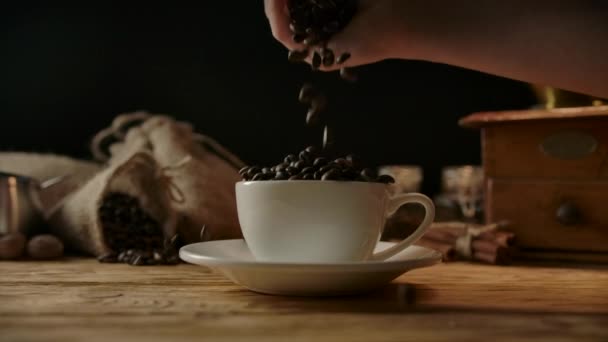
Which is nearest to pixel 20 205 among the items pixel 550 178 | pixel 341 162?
pixel 341 162

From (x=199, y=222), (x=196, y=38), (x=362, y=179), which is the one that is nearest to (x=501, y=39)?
(x=362, y=179)

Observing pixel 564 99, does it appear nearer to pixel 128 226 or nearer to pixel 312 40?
pixel 312 40

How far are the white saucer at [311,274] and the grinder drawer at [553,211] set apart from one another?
1.69ft

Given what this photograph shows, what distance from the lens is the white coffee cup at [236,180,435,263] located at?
737 mm

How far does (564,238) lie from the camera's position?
119cm

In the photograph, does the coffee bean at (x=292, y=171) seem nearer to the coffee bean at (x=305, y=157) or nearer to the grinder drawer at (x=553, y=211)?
the coffee bean at (x=305, y=157)

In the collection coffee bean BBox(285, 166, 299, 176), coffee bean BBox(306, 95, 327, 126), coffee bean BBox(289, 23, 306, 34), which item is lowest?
coffee bean BBox(285, 166, 299, 176)

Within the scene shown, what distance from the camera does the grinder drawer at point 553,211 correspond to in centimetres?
117

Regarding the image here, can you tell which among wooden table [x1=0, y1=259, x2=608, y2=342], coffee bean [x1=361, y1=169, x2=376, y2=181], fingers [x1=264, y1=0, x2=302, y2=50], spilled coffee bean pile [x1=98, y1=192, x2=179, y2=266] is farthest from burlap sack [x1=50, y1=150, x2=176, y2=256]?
coffee bean [x1=361, y1=169, x2=376, y2=181]

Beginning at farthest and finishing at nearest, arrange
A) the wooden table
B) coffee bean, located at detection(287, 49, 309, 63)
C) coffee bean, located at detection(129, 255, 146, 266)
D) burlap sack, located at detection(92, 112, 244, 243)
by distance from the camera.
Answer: burlap sack, located at detection(92, 112, 244, 243), coffee bean, located at detection(129, 255, 146, 266), coffee bean, located at detection(287, 49, 309, 63), the wooden table

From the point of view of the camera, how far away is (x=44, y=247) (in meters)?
1.23

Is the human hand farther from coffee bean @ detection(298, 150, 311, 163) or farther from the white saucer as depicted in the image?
the white saucer

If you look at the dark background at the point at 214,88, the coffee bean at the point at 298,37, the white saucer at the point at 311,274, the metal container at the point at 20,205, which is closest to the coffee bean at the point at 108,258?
the metal container at the point at 20,205

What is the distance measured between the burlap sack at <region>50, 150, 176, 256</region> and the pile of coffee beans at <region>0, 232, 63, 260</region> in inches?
2.1
